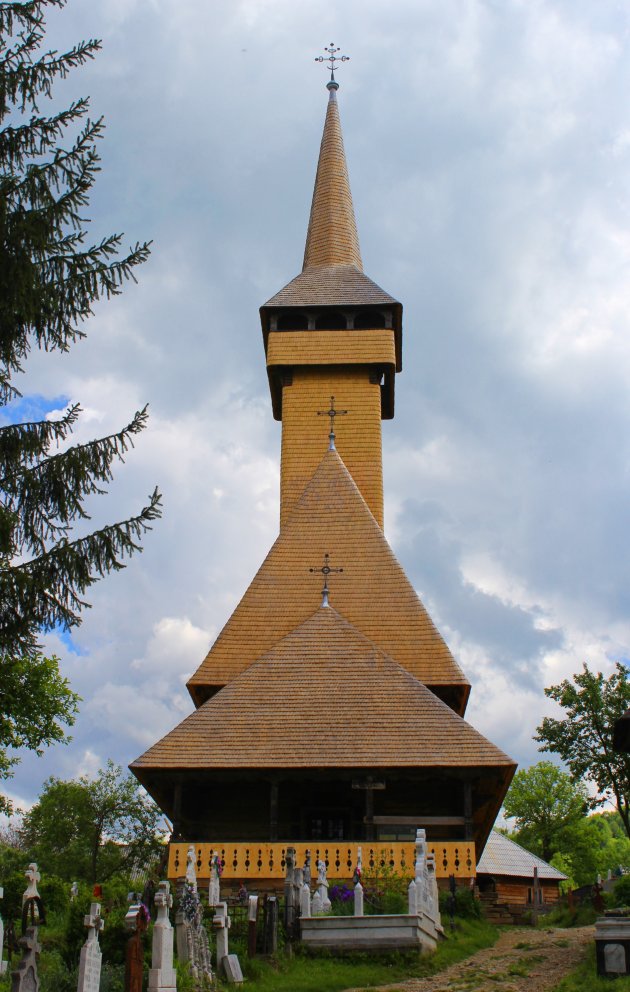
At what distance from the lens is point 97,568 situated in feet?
31.6

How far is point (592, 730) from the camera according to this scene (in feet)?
96.6

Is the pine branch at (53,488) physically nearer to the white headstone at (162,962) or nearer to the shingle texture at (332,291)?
the white headstone at (162,962)

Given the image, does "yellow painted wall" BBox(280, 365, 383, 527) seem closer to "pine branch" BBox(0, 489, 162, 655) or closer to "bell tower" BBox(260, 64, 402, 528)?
"bell tower" BBox(260, 64, 402, 528)

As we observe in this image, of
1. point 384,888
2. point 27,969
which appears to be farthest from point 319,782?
point 27,969

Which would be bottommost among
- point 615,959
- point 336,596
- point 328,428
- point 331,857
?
point 615,959

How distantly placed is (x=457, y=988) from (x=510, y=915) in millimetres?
10178

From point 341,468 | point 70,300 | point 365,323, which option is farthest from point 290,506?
point 70,300

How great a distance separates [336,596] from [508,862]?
13.0 m

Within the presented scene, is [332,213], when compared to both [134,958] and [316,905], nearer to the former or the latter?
[316,905]

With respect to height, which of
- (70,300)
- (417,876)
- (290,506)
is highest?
(290,506)

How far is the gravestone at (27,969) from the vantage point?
7984 mm

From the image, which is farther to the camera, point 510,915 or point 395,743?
point 510,915

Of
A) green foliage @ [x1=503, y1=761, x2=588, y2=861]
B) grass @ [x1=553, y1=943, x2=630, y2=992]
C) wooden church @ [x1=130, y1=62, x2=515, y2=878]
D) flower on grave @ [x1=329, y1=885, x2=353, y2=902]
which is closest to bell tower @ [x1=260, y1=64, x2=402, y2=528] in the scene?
wooden church @ [x1=130, y1=62, x2=515, y2=878]

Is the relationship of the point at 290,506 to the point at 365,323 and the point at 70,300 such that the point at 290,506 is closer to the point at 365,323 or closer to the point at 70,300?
the point at 365,323
